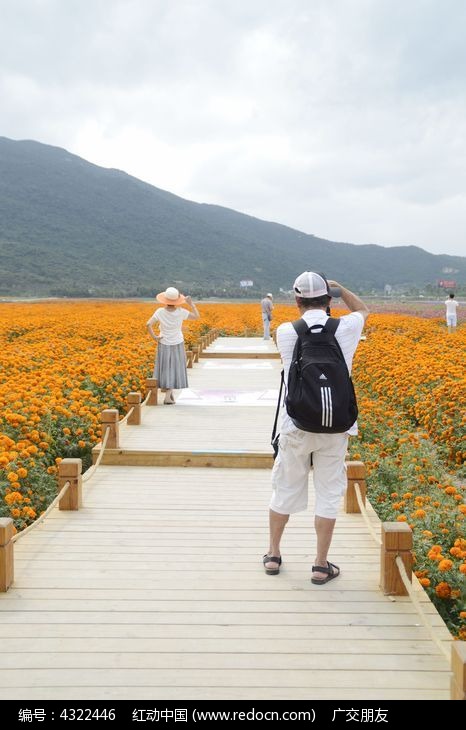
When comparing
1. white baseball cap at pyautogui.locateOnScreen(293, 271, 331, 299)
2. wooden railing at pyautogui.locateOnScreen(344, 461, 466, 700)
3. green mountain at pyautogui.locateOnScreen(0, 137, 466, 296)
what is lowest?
wooden railing at pyautogui.locateOnScreen(344, 461, 466, 700)

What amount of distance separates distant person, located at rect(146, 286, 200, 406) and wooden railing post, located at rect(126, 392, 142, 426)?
1067 mm

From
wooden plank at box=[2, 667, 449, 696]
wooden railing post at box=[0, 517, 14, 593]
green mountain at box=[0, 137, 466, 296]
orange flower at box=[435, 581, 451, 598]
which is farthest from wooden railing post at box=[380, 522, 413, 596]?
green mountain at box=[0, 137, 466, 296]

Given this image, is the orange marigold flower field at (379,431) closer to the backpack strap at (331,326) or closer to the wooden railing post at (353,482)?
the wooden railing post at (353,482)

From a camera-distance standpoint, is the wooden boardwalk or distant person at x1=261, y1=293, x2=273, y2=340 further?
distant person at x1=261, y1=293, x2=273, y2=340

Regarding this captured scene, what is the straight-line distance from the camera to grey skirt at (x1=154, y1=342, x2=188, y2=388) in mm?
8836

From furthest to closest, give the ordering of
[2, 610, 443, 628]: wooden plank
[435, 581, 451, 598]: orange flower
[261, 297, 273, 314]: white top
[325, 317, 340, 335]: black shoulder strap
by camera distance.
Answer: [261, 297, 273, 314]: white top
[435, 581, 451, 598]: orange flower
[325, 317, 340, 335]: black shoulder strap
[2, 610, 443, 628]: wooden plank

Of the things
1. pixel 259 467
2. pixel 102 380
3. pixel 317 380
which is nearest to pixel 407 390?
pixel 259 467

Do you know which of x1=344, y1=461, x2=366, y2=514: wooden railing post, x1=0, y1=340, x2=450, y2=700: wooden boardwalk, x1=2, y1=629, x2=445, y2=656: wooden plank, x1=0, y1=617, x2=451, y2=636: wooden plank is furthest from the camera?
x1=344, y1=461, x2=366, y2=514: wooden railing post

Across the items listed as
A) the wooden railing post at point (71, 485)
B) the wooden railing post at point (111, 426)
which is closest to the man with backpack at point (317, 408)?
the wooden railing post at point (71, 485)

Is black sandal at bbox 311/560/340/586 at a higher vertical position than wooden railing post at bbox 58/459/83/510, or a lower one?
lower

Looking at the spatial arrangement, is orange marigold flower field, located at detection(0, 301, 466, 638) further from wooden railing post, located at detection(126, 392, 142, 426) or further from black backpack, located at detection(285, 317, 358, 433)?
black backpack, located at detection(285, 317, 358, 433)

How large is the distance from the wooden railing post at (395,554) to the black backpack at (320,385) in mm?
614
